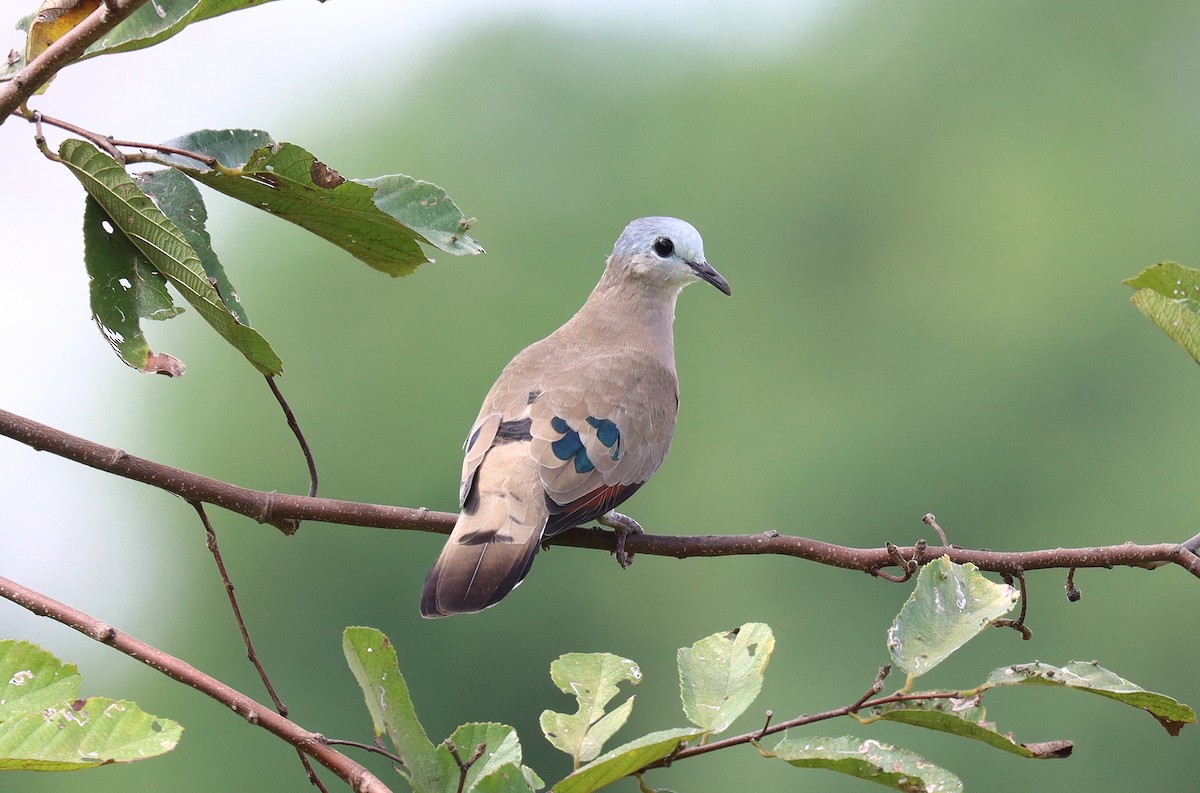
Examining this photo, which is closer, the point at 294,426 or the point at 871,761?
the point at 871,761

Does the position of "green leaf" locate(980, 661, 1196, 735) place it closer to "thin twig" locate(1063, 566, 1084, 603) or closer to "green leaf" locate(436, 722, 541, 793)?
"thin twig" locate(1063, 566, 1084, 603)

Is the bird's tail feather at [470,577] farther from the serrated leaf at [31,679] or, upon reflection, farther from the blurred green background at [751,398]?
the blurred green background at [751,398]

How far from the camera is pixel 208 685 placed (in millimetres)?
1637

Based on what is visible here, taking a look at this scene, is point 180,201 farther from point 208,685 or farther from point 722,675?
point 722,675

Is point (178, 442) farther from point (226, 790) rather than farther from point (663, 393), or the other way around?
point (663, 393)

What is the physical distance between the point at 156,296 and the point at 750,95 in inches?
1939

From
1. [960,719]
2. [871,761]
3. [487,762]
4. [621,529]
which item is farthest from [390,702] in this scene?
[621,529]

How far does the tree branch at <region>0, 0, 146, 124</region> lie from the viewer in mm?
1452

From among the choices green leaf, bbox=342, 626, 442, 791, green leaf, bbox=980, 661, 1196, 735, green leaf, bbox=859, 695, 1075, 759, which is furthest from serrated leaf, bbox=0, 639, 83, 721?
green leaf, bbox=980, 661, 1196, 735

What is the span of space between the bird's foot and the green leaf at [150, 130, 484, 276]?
84 centimetres

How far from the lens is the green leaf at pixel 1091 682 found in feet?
4.92

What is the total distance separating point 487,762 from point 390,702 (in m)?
0.14

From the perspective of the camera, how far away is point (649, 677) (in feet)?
124

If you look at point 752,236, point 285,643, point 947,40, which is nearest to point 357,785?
point 285,643
